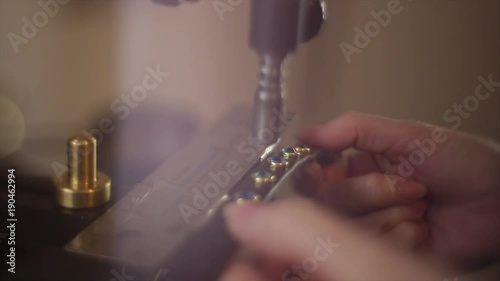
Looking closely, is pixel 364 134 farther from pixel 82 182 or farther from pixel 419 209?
pixel 82 182

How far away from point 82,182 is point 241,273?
8.2 inches

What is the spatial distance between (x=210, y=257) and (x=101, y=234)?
12 cm

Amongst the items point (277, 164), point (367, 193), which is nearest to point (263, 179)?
point (277, 164)

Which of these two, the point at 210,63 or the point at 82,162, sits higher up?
the point at 210,63

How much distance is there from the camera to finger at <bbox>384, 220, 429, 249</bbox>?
2.32 ft

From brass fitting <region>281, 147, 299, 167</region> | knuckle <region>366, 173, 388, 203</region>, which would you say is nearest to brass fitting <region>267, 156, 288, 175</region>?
brass fitting <region>281, 147, 299, 167</region>

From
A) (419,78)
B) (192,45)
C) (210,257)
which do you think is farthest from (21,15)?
(419,78)

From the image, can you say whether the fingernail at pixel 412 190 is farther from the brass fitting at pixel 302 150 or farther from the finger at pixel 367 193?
the brass fitting at pixel 302 150

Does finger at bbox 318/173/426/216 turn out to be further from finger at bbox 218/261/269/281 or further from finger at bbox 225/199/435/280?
finger at bbox 218/261/269/281

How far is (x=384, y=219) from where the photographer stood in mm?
712

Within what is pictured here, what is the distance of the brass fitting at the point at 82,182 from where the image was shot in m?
0.65

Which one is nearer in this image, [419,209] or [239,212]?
[239,212]

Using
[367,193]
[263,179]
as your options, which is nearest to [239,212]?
[263,179]

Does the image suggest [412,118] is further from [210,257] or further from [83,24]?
[83,24]
